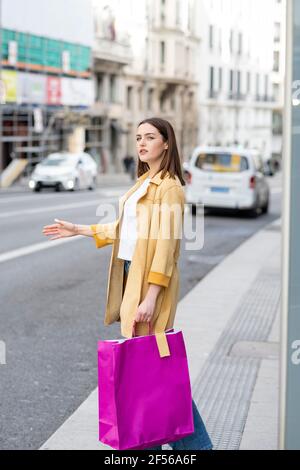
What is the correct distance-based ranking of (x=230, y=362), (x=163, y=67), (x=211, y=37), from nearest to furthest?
(x=230, y=362) < (x=163, y=67) < (x=211, y=37)

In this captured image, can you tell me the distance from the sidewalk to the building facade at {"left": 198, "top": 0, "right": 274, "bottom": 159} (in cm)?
6880

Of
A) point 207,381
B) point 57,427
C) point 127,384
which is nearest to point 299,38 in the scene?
point 127,384

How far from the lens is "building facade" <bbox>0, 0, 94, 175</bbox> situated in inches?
1743

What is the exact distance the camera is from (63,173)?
35.0 metres

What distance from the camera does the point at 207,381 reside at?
20.7 ft

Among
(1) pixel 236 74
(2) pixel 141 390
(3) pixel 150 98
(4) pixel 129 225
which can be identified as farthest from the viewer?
(1) pixel 236 74

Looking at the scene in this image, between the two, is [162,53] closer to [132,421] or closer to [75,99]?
[75,99]

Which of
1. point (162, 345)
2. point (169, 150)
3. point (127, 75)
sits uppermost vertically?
point (127, 75)

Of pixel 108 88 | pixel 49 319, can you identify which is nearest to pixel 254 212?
pixel 49 319

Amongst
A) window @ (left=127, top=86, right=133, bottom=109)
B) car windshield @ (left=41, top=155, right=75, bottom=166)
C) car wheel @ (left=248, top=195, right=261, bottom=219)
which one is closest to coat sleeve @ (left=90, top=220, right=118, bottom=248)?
car wheel @ (left=248, top=195, right=261, bottom=219)

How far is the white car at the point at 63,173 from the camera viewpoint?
114 feet

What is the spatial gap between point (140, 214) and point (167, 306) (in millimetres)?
426

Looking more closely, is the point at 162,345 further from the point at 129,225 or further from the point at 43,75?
the point at 43,75

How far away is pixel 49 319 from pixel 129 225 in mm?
4712
